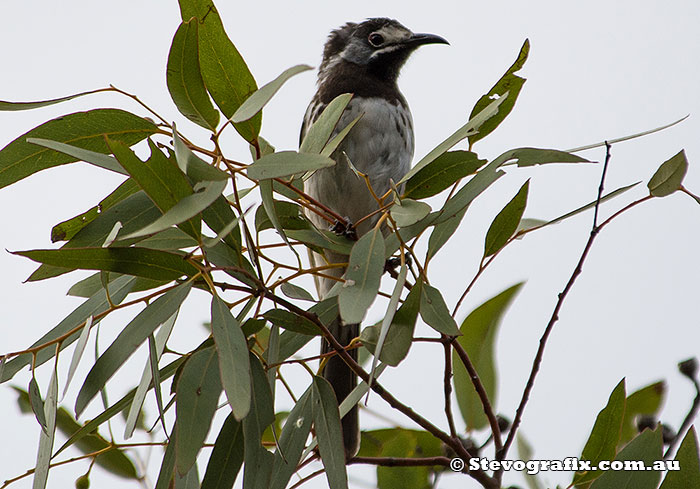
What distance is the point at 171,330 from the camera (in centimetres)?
148

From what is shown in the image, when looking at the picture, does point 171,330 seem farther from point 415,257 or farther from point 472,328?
point 472,328

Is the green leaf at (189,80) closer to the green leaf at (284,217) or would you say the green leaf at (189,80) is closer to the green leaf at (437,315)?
the green leaf at (284,217)

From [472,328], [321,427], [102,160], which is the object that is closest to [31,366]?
[102,160]

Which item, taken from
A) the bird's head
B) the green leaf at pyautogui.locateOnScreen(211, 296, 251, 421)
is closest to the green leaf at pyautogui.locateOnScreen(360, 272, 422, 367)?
the green leaf at pyautogui.locateOnScreen(211, 296, 251, 421)

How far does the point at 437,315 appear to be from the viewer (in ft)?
4.74

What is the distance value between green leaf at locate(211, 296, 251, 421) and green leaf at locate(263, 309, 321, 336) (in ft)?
0.50

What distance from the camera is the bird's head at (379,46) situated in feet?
11.0

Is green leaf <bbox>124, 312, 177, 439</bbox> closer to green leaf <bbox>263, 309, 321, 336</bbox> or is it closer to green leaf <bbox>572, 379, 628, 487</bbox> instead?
green leaf <bbox>263, 309, 321, 336</bbox>

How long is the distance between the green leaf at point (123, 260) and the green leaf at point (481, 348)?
1.00m

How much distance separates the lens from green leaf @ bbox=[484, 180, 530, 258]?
5.71 feet

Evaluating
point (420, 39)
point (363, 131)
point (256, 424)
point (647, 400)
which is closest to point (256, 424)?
point (256, 424)

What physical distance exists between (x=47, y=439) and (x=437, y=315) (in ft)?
2.43

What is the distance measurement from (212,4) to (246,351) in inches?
26.1

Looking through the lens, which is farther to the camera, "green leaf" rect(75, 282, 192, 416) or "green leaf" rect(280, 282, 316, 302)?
"green leaf" rect(280, 282, 316, 302)
